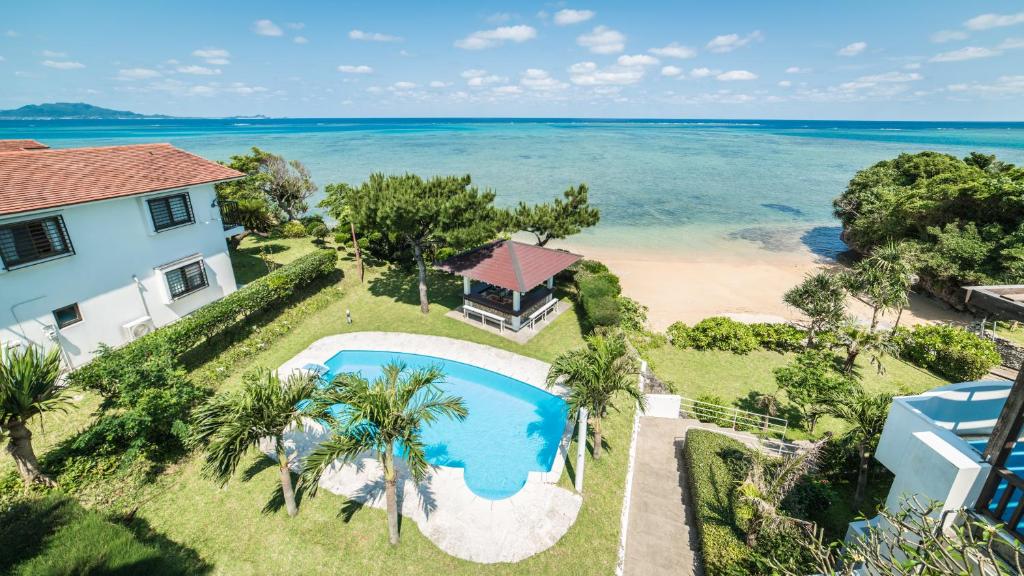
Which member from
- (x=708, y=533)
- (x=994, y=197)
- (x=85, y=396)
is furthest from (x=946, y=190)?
(x=85, y=396)

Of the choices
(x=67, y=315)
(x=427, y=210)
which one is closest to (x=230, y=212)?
(x=67, y=315)

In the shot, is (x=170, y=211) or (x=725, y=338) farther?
(x=725, y=338)

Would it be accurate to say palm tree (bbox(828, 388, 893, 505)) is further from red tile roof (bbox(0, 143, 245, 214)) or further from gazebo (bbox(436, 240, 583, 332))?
red tile roof (bbox(0, 143, 245, 214))

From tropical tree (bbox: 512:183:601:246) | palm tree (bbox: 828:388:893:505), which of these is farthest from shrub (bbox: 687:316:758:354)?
tropical tree (bbox: 512:183:601:246)

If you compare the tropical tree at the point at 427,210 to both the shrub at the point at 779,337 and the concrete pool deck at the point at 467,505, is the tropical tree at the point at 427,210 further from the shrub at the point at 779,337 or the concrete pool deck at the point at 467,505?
the shrub at the point at 779,337

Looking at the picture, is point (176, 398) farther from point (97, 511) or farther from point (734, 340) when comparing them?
point (734, 340)

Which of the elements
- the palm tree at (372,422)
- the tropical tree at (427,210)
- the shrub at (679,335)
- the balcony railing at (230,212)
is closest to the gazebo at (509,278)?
the tropical tree at (427,210)

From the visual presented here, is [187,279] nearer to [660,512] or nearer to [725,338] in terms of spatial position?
[660,512]
